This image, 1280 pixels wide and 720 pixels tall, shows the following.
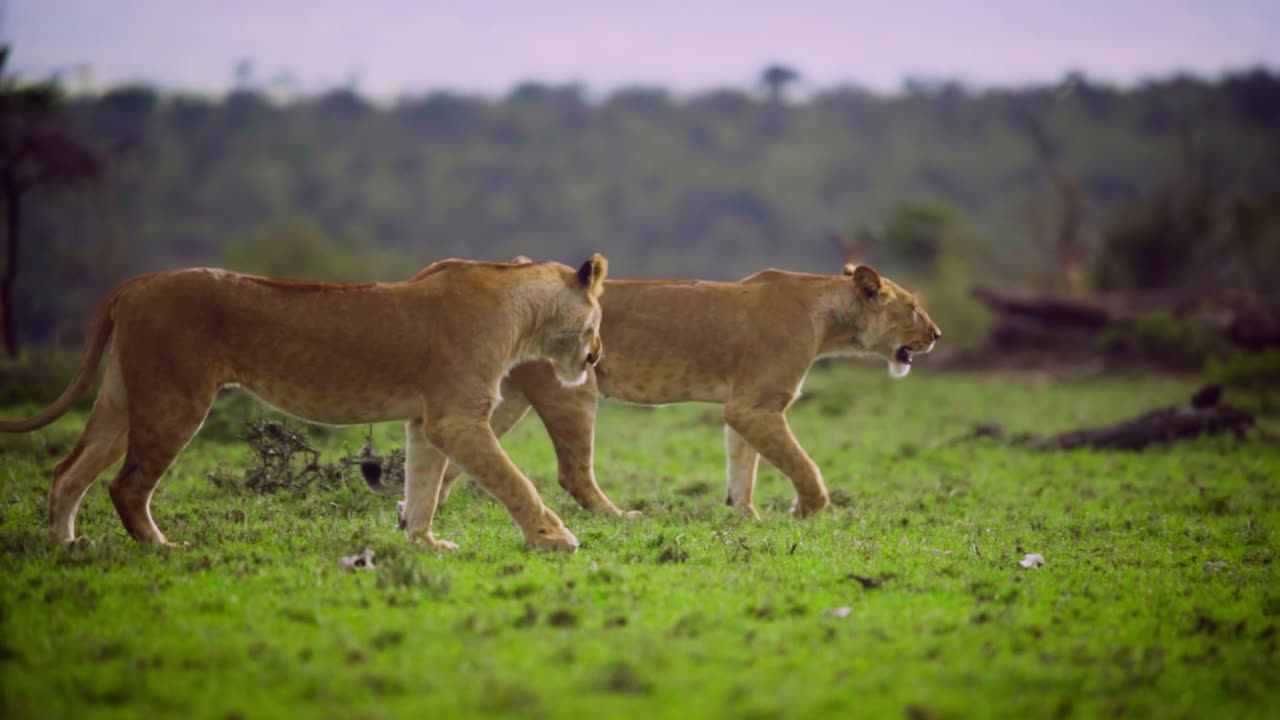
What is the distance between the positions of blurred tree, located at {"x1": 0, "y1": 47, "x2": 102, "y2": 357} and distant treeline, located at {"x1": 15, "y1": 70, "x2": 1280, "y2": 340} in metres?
24.6

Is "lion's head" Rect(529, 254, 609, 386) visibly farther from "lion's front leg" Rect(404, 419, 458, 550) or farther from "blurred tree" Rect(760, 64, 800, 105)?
"blurred tree" Rect(760, 64, 800, 105)

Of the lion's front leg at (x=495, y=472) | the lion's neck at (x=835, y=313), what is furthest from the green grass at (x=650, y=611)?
the lion's neck at (x=835, y=313)

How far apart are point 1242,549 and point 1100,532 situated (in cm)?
100

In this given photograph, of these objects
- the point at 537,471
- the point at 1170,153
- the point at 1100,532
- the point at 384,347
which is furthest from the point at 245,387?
the point at 1170,153

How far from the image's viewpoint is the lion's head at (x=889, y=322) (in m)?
10.1

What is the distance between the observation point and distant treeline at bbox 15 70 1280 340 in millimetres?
62062

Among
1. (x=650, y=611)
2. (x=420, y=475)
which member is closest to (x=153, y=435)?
(x=420, y=475)

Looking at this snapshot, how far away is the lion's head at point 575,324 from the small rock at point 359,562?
197cm

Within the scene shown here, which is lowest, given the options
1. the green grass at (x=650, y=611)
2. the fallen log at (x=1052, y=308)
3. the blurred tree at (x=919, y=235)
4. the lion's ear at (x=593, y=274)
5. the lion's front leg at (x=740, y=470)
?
the green grass at (x=650, y=611)

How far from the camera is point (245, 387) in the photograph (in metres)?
7.38

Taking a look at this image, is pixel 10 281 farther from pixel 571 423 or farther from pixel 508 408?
pixel 571 423

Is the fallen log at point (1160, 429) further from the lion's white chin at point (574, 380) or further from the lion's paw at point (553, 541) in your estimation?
the lion's paw at point (553, 541)

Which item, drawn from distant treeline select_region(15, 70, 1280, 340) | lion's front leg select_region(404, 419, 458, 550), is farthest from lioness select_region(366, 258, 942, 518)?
distant treeline select_region(15, 70, 1280, 340)

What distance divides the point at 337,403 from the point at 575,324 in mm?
1733
